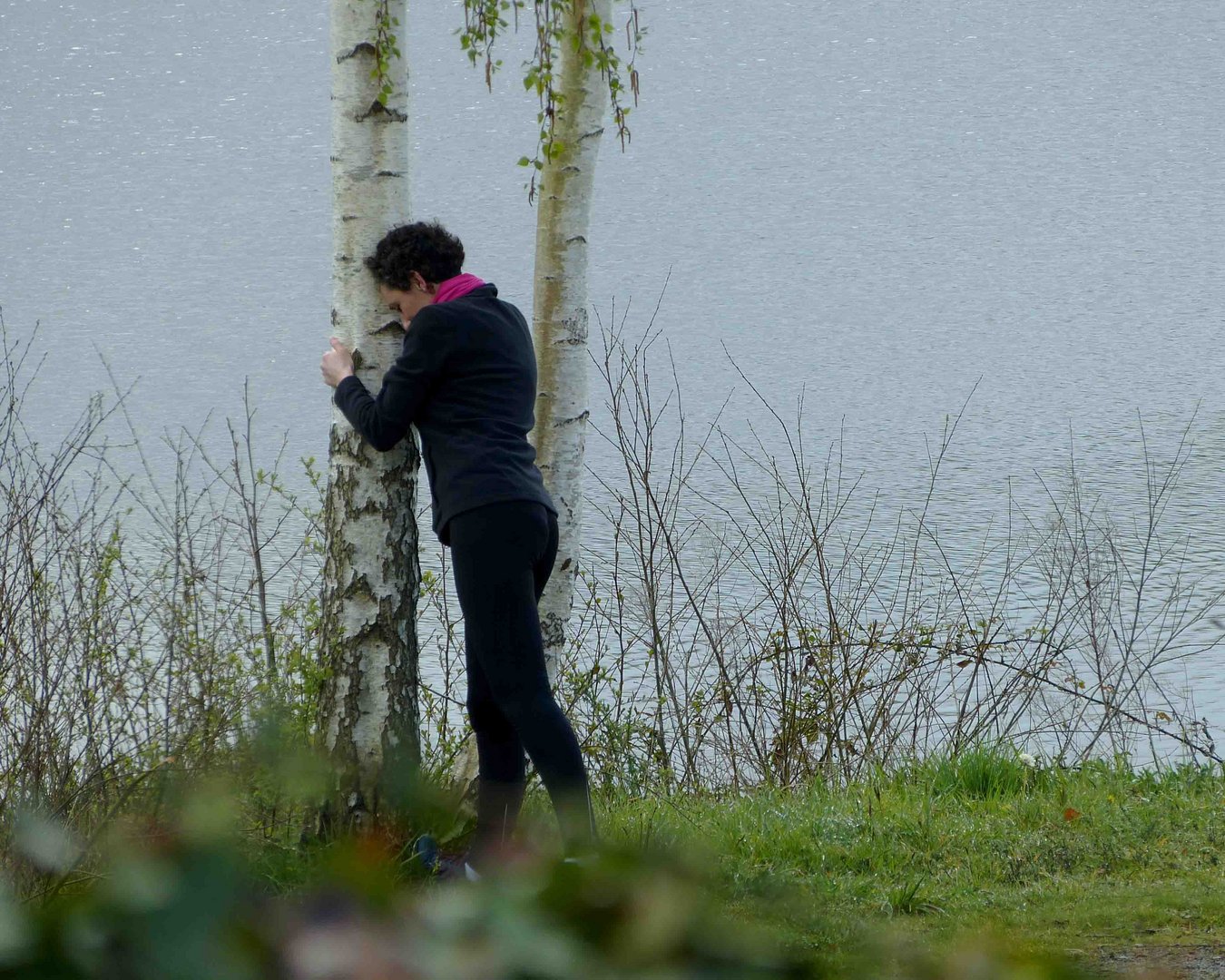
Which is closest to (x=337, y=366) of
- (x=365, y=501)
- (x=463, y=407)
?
(x=365, y=501)

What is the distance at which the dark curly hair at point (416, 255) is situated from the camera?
11.5 feet

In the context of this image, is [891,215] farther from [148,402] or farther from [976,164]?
[148,402]

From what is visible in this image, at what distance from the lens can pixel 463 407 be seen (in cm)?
342

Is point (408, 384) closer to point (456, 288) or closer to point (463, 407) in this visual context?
point (463, 407)

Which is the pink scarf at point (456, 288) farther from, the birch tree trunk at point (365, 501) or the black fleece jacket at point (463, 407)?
the birch tree trunk at point (365, 501)

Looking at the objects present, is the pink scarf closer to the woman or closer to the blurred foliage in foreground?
the woman

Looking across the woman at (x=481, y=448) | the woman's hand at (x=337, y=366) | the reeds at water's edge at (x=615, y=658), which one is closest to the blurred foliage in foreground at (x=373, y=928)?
the woman at (x=481, y=448)

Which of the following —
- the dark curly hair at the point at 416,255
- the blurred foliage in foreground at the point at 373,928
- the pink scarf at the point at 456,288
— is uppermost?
the dark curly hair at the point at 416,255

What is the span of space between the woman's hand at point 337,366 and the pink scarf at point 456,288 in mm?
337

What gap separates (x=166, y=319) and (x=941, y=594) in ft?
51.3

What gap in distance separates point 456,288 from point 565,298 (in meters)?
0.77

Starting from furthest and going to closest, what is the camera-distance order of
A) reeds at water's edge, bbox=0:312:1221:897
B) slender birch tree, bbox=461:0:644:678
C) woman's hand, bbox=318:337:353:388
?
slender birch tree, bbox=461:0:644:678, reeds at water's edge, bbox=0:312:1221:897, woman's hand, bbox=318:337:353:388

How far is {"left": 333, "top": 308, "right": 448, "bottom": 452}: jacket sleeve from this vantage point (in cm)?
338

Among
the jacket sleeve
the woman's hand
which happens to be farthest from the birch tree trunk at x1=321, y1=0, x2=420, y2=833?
the jacket sleeve
